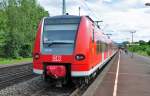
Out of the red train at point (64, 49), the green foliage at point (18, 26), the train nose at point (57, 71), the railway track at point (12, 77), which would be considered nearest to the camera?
the train nose at point (57, 71)

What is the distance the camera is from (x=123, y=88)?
17.8 m

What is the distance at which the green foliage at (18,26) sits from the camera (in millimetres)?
61188

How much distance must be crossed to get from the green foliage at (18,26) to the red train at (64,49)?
136 feet

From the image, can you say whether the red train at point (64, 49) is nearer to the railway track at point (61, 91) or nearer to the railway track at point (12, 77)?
the railway track at point (61, 91)

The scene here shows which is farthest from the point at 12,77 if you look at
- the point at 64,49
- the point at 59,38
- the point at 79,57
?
the point at 79,57

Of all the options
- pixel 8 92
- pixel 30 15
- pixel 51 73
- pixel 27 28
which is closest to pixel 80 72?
pixel 51 73

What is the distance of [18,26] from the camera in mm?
72750

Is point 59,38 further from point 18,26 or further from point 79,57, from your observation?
point 18,26

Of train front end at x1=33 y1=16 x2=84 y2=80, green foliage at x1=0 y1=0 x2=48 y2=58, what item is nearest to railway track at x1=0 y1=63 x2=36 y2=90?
train front end at x1=33 y1=16 x2=84 y2=80

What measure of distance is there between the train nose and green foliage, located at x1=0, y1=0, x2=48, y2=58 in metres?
42.5

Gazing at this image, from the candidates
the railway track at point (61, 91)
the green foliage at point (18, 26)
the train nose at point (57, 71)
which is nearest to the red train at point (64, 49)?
the train nose at point (57, 71)

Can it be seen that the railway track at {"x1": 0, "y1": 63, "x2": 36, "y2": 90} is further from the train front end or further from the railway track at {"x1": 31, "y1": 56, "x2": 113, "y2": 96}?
the train front end

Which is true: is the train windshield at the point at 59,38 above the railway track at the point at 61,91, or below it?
above

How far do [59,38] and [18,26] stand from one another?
5609 cm
